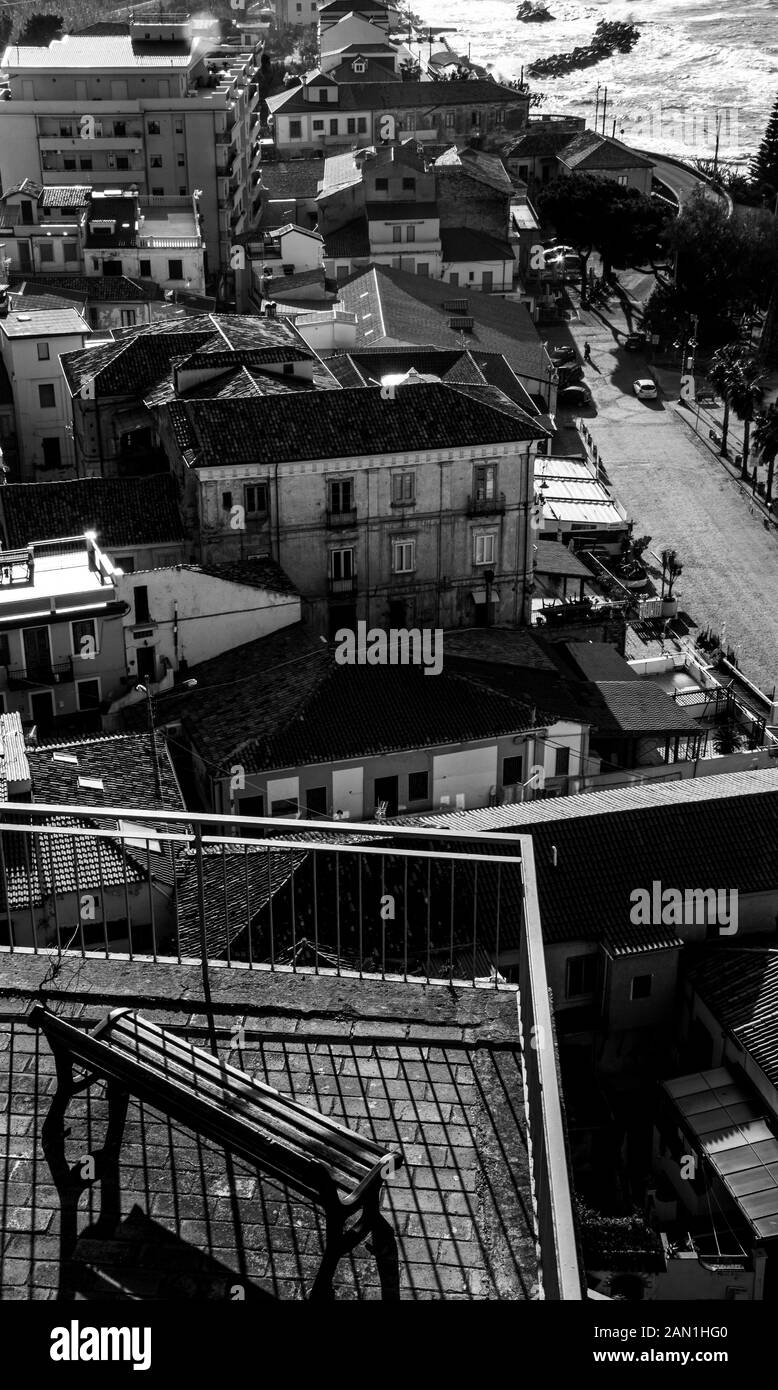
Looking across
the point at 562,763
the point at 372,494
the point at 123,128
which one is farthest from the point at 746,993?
the point at 123,128

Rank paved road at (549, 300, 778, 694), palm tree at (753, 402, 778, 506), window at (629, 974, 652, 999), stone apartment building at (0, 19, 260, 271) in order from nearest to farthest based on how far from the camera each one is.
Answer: window at (629, 974, 652, 999)
paved road at (549, 300, 778, 694)
palm tree at (753, 402, 778, 506)
stone apartment building at (0, 19, 260, 271)

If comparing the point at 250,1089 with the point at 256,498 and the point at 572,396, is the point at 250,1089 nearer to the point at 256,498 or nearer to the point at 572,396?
the point at 256,498

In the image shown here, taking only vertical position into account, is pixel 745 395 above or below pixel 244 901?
below

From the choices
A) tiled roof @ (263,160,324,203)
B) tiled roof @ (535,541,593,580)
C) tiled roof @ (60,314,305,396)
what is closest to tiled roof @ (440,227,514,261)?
tiled roof @ (263,160,324,203)

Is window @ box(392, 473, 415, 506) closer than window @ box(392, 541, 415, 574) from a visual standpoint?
Yes

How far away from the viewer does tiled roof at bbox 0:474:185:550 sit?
38.5 m

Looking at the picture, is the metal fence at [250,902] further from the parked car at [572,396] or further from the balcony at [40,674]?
the parked car at [572,396]

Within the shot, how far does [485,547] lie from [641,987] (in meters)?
17.3

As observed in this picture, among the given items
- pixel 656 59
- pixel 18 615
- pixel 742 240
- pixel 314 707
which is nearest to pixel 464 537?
pixel 314 707

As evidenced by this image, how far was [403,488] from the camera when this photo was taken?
39688 mm

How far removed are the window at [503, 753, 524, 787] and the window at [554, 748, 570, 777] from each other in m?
0.99

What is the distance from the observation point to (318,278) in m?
67.2

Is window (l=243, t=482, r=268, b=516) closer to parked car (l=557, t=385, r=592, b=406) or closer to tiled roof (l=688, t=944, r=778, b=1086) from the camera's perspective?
tiled roof (l=688, t=944, r=778, b=1086)

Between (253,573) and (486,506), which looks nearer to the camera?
(253,573)
